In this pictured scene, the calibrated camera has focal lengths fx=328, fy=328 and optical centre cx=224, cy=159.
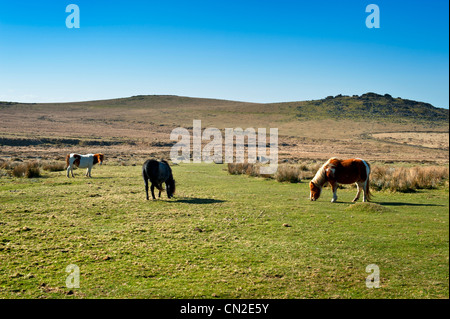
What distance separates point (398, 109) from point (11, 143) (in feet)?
421

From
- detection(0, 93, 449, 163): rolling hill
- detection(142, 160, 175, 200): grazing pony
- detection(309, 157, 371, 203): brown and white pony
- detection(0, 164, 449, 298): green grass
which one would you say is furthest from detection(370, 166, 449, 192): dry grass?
detection(0, 93, 449, 163): rolling hill

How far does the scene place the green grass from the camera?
5.77 metres

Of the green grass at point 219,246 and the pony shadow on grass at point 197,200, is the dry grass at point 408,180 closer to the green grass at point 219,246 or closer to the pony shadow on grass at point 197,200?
the green grass at point 219,246

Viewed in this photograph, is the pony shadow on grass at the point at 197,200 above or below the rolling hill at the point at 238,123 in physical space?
below

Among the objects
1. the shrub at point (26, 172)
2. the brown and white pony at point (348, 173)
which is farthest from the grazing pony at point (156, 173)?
the shrub at point (26, 172)

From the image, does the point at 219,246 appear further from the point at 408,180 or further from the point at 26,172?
the point at 26,172

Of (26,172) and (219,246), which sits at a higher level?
(26,172)

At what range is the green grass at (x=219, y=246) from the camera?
5.77 meters

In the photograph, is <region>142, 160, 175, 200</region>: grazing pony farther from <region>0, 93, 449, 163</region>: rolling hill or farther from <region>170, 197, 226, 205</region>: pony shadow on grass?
<region>0, 93, 449, 163</region>: rolling hill

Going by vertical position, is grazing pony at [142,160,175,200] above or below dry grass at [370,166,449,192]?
above

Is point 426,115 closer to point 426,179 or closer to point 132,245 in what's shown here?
point 426,179

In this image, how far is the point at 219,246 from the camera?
8.20 m

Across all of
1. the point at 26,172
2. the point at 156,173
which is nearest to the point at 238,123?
the point at 26,172

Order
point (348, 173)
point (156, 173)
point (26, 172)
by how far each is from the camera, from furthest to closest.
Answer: point (26, 172) → point (156, 173) → point (348, 173)
